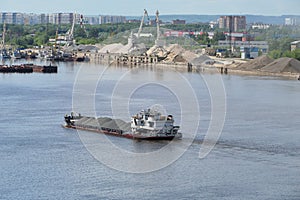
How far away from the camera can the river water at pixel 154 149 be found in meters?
6.46

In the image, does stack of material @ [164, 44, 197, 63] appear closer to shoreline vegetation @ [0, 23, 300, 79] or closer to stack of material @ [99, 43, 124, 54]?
shoreline vegetation @ [0, 23, 300, 79]

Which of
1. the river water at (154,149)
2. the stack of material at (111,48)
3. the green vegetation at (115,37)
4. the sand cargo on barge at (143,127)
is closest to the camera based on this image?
the river water at (154,149)

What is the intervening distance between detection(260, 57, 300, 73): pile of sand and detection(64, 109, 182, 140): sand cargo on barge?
9624 millimetres

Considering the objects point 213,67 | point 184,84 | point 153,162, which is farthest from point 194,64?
point 153,162

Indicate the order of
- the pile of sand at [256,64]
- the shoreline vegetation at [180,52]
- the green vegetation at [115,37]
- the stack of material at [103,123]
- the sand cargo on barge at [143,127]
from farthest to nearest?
the green vegetation at [115,37]
the pile of sand at [256,64]
the shoreline vegetation at [180,52]
the stack of material at [103,123]
the sand cargo on barge at [143,127]

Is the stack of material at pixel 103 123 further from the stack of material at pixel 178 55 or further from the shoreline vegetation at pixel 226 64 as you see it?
the stack of material at pixel 178 55

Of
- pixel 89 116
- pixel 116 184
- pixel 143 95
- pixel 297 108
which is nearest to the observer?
pixel 116 184

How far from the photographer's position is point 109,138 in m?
8.72

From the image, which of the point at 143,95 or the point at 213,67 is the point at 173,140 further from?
the point at 213,67

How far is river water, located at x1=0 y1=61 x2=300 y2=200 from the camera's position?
6.46 metres

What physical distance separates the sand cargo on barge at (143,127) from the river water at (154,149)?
0.15 metres

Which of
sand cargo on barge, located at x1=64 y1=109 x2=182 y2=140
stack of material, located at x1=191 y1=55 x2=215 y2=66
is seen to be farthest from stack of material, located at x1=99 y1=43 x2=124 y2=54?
sand cargo on barge, located at x1=64 y1=109 x2=182 y2=140

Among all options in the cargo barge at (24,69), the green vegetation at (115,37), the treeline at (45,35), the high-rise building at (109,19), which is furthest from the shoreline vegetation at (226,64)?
the high-rise building at (109,19)

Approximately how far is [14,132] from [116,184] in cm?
250
